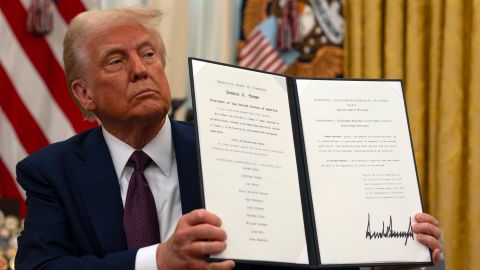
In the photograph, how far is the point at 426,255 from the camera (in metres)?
1.94

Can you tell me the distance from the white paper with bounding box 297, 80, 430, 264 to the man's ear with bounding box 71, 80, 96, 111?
23.7 inches

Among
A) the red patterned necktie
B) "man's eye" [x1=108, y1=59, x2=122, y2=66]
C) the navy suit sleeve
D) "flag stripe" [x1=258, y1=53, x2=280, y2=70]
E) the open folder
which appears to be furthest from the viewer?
"flag stripe" [x1=258, y1=53, x2=280, y2=70]

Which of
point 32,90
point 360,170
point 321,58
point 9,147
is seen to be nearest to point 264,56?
point 321,58

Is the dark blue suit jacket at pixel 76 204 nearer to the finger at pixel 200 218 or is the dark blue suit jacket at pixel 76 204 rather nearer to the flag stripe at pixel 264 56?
the finger at pixel 200 218

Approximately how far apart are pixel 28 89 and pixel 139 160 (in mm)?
1396

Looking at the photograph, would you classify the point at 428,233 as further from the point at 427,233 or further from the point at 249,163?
the point at 249,163

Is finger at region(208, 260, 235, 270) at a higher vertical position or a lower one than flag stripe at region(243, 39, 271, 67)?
lower

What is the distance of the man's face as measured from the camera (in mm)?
2062

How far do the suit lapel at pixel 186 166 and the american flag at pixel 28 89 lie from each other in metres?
1.28

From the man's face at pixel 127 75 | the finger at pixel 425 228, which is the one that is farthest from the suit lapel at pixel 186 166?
the finger at pixel 425 228

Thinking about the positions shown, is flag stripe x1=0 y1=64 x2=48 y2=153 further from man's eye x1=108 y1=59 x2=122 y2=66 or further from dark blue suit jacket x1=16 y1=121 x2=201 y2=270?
man's eye x1=108 y1=59 x2=122 y2=66

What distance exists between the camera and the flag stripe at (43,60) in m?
3.31

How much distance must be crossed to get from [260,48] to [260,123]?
64.7 inches
